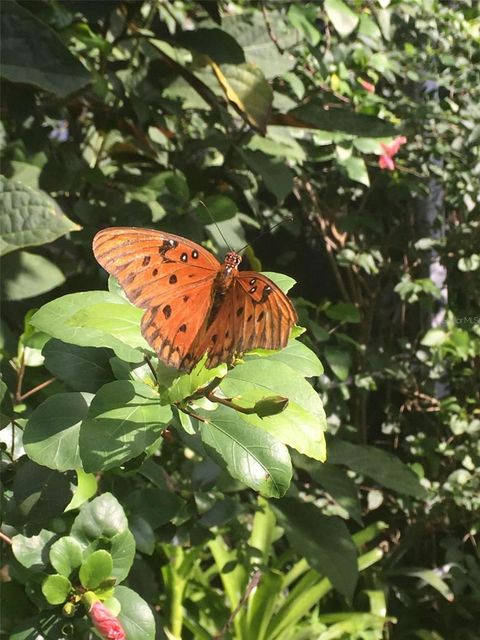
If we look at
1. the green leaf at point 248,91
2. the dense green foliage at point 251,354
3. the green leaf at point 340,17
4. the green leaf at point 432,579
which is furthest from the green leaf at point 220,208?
the green leaf at point 432,579

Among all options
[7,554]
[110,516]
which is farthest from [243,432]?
[7,554]

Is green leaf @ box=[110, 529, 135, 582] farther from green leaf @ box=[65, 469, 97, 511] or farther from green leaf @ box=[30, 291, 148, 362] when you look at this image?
green leaf @ box=[30, 291, 148, 362]

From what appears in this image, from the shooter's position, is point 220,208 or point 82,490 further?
point 220,208

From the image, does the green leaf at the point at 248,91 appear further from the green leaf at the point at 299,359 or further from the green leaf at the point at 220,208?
the green leaf at the point at 299,359

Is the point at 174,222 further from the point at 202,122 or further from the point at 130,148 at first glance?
the point at 202,122

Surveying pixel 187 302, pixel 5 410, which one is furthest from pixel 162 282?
pixel 5 410

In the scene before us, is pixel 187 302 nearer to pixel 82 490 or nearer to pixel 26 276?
pixel 82 490
